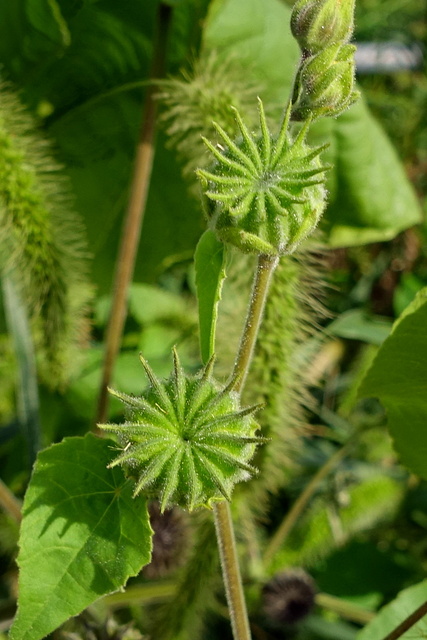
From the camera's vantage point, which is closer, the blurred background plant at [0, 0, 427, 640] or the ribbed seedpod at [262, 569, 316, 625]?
the blurred background plant at [0, 0, 427, 640]

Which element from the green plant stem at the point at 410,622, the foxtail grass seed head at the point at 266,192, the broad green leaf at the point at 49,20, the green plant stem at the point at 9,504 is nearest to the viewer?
the foxtail grass seed head at the point at 266,192

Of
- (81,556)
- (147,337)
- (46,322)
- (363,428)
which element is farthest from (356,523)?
(81,556)

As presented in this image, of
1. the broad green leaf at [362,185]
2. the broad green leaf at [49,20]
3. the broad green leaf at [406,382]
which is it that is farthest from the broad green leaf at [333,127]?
the broad green leaf at [406,382]

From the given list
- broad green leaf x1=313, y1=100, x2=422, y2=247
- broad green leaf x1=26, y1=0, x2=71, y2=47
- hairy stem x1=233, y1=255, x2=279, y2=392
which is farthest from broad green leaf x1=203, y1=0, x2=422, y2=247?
hairy stem x1=233, y1=255, x2=279, y2=392

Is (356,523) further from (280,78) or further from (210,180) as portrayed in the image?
(210,180)

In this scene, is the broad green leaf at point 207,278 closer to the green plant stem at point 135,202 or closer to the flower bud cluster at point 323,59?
the flower bud cluster at point 323,59

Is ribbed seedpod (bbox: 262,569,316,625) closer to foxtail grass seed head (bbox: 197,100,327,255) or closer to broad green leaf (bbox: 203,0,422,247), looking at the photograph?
broad green leaf (bbox: 203,0,422,247)
